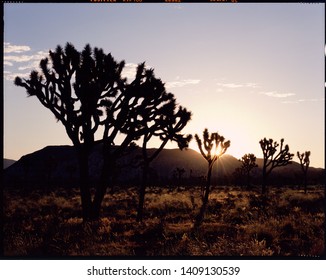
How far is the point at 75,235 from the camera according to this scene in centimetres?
1110

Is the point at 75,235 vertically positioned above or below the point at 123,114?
below

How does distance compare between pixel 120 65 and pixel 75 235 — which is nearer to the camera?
pixel 75 235

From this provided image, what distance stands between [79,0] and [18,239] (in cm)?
633

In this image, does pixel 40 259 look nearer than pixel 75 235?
Yes

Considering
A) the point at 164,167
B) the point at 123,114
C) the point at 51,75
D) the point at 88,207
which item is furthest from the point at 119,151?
the point at 164,167

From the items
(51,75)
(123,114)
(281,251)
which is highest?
(51,75)
